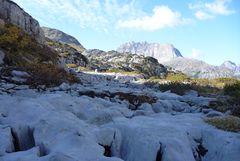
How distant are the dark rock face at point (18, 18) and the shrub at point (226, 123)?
28.3m

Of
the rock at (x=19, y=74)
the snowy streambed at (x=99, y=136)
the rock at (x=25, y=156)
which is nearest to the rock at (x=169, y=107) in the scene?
the snowy streambed at (x=99, y=136)

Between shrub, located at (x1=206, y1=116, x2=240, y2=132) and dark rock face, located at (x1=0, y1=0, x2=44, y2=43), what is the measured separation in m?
28.3

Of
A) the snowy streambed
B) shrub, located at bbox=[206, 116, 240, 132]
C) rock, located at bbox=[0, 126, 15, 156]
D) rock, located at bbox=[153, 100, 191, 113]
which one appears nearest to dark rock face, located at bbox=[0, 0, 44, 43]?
rock, located at bbox=[153, 100, 191, 113]

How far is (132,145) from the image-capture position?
418 inches

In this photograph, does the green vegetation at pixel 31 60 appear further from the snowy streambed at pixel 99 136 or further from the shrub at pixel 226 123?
the shrub at pixel 226 123

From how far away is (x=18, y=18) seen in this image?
38469 millimetres

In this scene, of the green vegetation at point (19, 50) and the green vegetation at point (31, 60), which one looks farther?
the green vegetation at point (19, 50)

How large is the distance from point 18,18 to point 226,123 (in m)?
31.0

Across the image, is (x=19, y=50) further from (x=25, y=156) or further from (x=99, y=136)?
(x=25, y=156)

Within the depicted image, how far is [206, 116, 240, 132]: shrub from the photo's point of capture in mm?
12680

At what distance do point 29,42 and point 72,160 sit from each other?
25956 millimetres

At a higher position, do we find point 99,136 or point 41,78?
point 41,78

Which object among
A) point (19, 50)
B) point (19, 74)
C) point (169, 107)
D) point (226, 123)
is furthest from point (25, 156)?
point (19, 50)

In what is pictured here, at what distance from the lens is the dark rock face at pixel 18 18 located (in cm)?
3719
